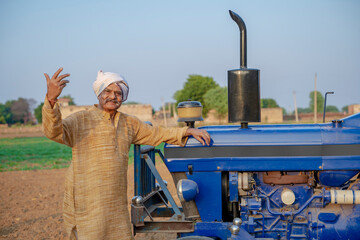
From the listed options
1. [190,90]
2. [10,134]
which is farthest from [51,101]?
[10,134]

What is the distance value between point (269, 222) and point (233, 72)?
138 cm

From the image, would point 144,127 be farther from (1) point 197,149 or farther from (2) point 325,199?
(2) point 325,199

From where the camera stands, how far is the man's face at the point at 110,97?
3107mm

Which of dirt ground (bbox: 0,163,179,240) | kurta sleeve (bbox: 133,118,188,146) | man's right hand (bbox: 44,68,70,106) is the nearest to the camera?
man's right hand (bbox: 44,68,70,106)

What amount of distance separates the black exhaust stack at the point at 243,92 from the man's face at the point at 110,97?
101 cm

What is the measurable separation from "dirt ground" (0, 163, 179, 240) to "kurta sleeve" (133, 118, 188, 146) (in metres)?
2.20

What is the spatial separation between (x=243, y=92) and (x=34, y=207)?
5.55 m

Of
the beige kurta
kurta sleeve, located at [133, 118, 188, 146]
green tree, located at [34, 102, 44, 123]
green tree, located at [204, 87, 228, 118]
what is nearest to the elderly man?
the beige kurta

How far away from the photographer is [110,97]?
10.2ft

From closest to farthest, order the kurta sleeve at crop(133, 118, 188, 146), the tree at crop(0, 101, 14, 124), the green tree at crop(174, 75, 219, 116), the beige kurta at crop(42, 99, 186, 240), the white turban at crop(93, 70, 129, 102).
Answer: the beige kurta at crop(42, 99, 186, 240) < the white turban at crop(93, 70, 129, 102) < the kurta sleeve at crop(133, 118, 188, 146) < the green tree at crop(174, 75, 219, 116) < the tree at crop(0, 101, 14, 124)

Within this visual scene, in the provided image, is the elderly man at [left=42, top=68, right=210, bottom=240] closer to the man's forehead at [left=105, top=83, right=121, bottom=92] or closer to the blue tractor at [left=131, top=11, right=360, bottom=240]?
the man's forehead at [left=105, top=83, right=121, bottom=92]

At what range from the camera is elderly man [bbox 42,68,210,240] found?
9.77 ft

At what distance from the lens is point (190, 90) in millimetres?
52219

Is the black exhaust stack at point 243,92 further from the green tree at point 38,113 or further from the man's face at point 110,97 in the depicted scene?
the green tree at point 38,113
